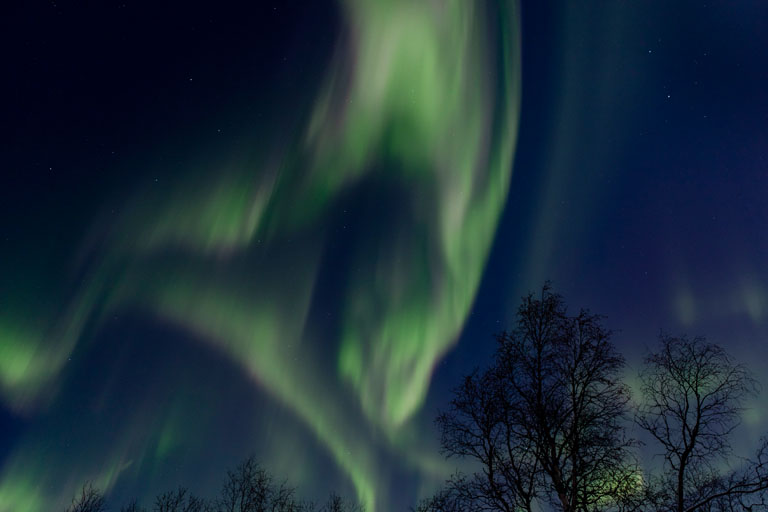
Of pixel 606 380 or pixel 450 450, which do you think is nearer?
pixel 606 380

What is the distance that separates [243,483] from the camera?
132 ft

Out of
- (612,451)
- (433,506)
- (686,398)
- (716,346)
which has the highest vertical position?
(716,346)

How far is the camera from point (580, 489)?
1081 centimetres

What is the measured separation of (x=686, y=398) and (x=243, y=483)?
39.1 m

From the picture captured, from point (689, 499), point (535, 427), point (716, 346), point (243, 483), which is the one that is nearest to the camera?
point (689, 499)

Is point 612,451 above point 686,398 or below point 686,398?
below

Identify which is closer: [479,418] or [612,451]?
[612,451]

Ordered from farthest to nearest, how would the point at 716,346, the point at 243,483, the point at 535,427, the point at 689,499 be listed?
the point at 243,483 < the point at 716,346 < the point at 535,427 < the point at 689,499

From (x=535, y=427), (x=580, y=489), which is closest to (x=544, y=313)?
(x=535, y=427)

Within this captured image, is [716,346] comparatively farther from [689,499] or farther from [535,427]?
[535,427]

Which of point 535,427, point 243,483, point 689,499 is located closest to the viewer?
point 689,499

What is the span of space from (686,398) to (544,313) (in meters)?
4.84

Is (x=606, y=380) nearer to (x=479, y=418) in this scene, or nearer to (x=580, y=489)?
(x=580, y=489)

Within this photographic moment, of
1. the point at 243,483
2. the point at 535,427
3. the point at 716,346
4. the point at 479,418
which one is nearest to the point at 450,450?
the point at 479,418
